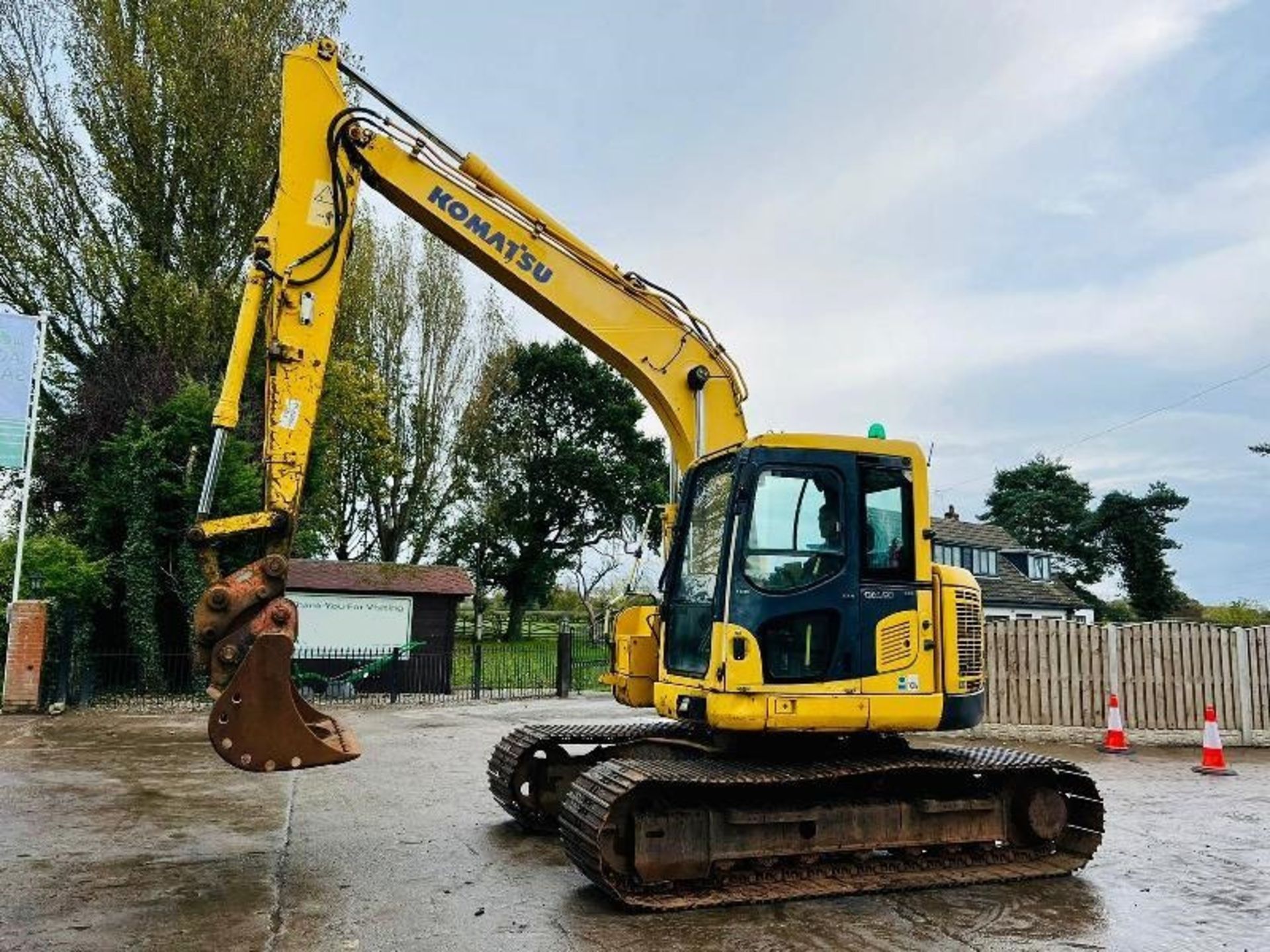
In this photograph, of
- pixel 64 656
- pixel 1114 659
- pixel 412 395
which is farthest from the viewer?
pixel 412 395

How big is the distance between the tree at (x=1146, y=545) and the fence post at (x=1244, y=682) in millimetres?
44255

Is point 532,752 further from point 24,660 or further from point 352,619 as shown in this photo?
point 352,619

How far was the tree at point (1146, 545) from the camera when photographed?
53.7 m

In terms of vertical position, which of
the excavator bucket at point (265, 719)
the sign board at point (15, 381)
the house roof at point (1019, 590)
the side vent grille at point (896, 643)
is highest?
the sign board at point (15, 381)

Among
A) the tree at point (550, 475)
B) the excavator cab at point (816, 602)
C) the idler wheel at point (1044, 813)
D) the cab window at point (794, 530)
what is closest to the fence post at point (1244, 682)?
the idler wheel at point (1044, 813)

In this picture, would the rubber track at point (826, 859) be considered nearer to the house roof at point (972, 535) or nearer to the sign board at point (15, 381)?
the sign board at point (15, 381)

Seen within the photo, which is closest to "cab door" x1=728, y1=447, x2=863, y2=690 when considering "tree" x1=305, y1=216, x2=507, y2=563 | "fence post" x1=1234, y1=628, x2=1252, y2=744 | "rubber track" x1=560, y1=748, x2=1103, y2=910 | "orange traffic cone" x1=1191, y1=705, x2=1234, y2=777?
"rubber track" x1=560, y1=748, x2=1103, y2=910

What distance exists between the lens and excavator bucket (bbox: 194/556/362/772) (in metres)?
5.64

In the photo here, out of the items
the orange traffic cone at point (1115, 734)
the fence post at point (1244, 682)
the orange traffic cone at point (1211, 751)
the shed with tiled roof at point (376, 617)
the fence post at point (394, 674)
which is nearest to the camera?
the orange traffic cone at point (1211, 751)

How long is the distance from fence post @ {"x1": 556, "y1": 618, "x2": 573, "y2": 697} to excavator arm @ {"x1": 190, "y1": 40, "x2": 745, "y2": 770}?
507 inches

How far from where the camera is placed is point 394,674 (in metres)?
19.1

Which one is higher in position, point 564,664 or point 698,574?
point 698,574

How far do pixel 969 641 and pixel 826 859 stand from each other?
5.68ft

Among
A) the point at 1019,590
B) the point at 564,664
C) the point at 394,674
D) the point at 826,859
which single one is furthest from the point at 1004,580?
the point at 826,859
